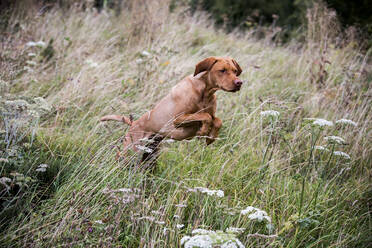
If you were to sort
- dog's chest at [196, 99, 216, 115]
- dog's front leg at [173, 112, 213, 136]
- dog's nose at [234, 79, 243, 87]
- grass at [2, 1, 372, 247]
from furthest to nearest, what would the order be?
dog's chest at [196, 99, 216, 115] → dog's front leg at [173, 112, 213, 136] → dog's nose at [234, 79, 243, 87] → grass at [2, 1, 372, 247]

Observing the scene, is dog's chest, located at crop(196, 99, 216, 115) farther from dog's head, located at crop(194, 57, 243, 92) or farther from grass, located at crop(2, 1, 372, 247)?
grass, located at crop(2, 1, 372, 247)

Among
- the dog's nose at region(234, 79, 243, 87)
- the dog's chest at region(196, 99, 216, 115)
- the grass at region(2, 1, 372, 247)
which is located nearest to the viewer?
the grass at region(2, 1, 372, 247)

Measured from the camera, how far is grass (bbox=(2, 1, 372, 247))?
218cm

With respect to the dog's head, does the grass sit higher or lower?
lower

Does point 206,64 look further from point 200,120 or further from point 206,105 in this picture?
point 200,120

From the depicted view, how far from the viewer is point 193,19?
24.1 feet

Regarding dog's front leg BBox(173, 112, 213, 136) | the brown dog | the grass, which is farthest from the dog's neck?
the grass

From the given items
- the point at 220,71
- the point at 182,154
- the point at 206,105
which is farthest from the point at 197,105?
the point at 182,154

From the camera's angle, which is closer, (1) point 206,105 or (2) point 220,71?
(2) point 220,71

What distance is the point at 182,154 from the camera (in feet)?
10.3

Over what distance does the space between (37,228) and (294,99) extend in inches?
140

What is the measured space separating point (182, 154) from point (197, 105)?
2.20ft

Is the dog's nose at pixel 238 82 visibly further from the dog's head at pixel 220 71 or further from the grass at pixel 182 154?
the grass at pixel 182 154

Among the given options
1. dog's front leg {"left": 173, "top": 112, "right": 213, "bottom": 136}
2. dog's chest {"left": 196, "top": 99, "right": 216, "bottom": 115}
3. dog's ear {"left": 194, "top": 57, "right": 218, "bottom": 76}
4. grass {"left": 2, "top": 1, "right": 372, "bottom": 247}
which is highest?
dog's ear {"left": 194, "top": 57, "right": 218, "bottom": 76}
